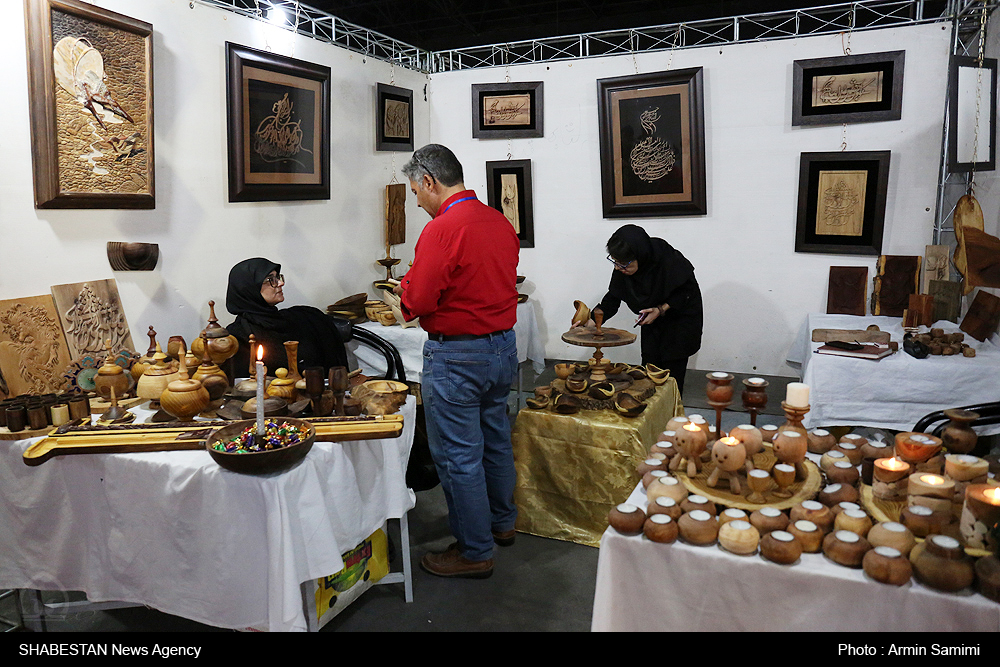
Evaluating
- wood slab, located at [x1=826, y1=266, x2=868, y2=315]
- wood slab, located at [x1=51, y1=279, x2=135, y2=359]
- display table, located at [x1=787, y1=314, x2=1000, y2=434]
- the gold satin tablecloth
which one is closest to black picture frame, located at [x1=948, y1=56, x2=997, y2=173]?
display table, located at [x1=787, y1=314, x2=1000, y2=434]

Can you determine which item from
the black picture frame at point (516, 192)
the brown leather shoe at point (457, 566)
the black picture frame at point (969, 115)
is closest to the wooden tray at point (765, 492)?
the brown leather shoe at point (457, 566)

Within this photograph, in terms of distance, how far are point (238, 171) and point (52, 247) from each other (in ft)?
3.86

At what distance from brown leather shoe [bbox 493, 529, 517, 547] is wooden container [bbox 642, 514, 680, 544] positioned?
1.79 meters

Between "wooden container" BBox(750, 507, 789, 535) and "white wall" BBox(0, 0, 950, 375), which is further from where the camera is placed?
"white wall" BBox(0, 0, 950, 375)

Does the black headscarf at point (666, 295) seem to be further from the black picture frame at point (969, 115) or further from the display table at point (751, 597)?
the display table at point (751, 597)

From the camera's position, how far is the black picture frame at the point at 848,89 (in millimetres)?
5078

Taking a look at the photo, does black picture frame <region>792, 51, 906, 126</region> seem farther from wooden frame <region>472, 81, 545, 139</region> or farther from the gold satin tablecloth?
the gold satin tablecloth

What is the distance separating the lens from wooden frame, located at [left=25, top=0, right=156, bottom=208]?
2969 mm

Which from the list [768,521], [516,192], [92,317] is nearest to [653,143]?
[516,192]

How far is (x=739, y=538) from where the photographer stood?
164 centimetres

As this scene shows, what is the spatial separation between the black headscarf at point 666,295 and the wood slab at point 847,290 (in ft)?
5.78

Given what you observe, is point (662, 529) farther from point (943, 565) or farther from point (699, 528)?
point (943, 565)

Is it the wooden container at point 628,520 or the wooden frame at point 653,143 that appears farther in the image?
the wooden frame at point 653,143
